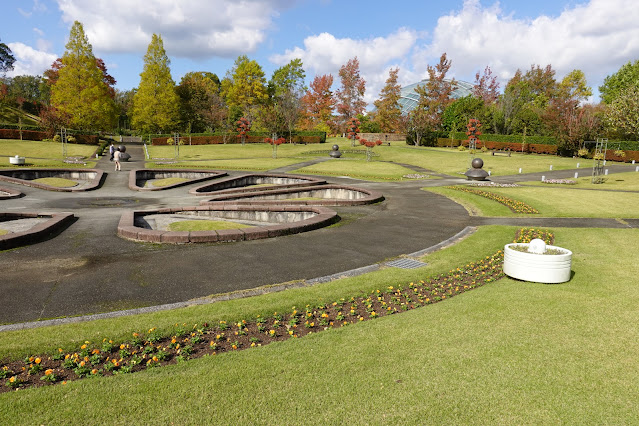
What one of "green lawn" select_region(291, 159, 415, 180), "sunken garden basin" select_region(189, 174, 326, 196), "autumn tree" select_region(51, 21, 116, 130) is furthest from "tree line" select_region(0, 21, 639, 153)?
"sunken garden basin" select_region(189, 174, 326, 196)

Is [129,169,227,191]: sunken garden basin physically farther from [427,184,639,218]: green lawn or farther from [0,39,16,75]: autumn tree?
[0,39,16,75]: autumn tree

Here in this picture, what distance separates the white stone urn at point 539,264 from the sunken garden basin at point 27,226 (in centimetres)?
1267

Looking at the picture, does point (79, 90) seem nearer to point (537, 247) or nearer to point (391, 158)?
point (391, 158)

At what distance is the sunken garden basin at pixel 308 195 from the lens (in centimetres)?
1823

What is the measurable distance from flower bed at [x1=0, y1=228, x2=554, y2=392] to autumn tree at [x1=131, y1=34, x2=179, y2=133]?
2688 inches

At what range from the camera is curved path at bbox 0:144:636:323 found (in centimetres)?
718

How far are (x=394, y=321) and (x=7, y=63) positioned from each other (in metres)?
126

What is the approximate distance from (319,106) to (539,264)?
78503 mm

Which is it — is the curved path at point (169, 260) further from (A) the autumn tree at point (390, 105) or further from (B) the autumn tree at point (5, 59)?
(B) the autumn tree at point (5, 59)

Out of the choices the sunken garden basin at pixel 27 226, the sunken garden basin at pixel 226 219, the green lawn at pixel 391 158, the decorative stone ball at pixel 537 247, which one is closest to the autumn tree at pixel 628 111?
the green lawn at pixel 391 158

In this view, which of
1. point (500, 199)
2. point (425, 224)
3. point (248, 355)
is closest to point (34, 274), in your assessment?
point (248, 355)

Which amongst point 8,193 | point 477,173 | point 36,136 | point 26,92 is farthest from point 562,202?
point 26,92

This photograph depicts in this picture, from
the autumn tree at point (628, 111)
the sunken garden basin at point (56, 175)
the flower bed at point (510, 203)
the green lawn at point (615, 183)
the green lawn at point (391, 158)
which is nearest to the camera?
the flower bed at point (510, 203)

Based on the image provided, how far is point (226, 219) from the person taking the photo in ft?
52.7
